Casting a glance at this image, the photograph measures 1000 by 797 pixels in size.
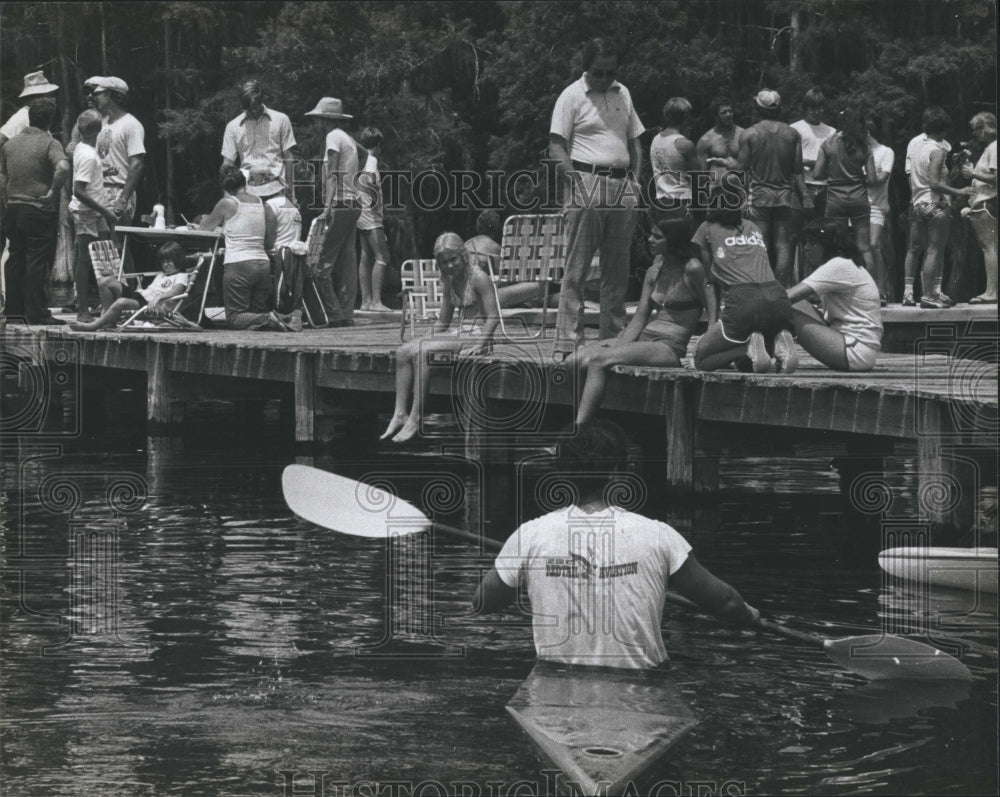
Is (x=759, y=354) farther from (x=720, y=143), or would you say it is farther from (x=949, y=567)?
(x=720, y=143)

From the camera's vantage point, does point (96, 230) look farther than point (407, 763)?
Yes

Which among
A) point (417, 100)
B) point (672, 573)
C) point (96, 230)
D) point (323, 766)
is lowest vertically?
point (323, 766)

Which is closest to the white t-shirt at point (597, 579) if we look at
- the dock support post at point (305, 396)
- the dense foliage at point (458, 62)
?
the dock support post at point (305, 396)

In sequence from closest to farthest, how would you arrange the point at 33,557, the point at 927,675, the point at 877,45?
the point at 927,675 → the point at 33,557 → the point at 877,45

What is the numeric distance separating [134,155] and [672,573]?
1053 cm

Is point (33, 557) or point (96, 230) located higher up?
point (96, 230)

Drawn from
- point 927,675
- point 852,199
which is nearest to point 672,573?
point 927,675

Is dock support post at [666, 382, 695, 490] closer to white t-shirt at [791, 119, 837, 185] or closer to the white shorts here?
the white shorts

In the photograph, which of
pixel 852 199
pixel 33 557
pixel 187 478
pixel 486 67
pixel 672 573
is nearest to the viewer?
pixel 672 573

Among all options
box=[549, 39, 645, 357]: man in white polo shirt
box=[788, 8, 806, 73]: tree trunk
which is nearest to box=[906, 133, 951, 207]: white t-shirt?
box=[549, 39, 645, 357]: man in white polo shirt

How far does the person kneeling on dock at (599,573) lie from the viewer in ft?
21.0

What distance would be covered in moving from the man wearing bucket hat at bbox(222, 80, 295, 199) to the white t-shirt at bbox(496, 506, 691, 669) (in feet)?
31.4

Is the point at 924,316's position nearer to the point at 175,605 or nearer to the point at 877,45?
the point at 175,605

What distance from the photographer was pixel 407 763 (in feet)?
22.0
